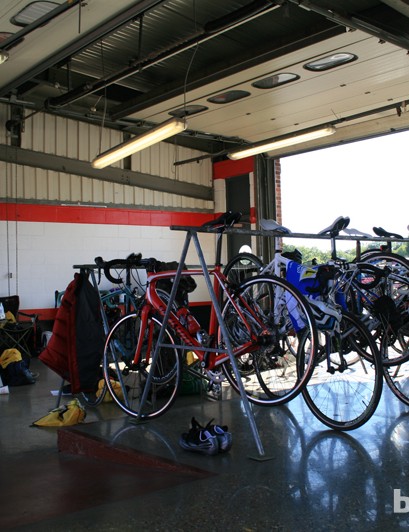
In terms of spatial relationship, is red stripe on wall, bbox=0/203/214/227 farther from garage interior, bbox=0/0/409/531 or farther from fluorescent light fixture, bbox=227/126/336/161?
fluorescent light fixture, bbox=227/126/336/161

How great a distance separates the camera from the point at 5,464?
4109 mm

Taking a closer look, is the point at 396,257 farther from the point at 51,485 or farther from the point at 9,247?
the point at 9,247

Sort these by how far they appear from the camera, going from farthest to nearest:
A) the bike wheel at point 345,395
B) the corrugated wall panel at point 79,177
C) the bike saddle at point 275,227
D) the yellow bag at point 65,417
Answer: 1. the corrugated wall panel at point 79,177
2. the yellow bag at point 65,417
3. the bike saddle at point 275,227
4. the bike wheel at point 345,395

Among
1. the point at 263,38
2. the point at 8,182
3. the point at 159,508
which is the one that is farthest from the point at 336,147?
the point at 159,508

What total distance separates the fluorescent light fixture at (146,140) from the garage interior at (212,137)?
2.25ft

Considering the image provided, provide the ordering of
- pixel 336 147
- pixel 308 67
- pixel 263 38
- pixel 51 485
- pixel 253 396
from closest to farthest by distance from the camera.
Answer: pixel 51 485, pixel 253 396, pixel 308 67, pixel 263 38, pixel 336 147

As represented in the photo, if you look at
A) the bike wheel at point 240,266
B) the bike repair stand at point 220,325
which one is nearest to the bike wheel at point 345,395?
the bike repair stand at point 220,325

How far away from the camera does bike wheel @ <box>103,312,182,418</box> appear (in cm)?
431

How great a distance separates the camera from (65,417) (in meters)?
4.93

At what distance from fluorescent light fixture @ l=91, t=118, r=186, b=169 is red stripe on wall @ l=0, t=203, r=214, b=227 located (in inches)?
60.5

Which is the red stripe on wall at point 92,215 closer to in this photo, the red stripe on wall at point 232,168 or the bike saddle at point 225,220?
the red stripe on wall at point 232,168

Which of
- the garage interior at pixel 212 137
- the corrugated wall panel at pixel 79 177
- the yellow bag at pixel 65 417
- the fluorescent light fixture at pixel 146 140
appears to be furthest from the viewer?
the corrugated wall panel at pixel 79 177

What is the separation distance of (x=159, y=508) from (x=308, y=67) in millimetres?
5621

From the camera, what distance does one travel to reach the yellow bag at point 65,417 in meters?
4.86
